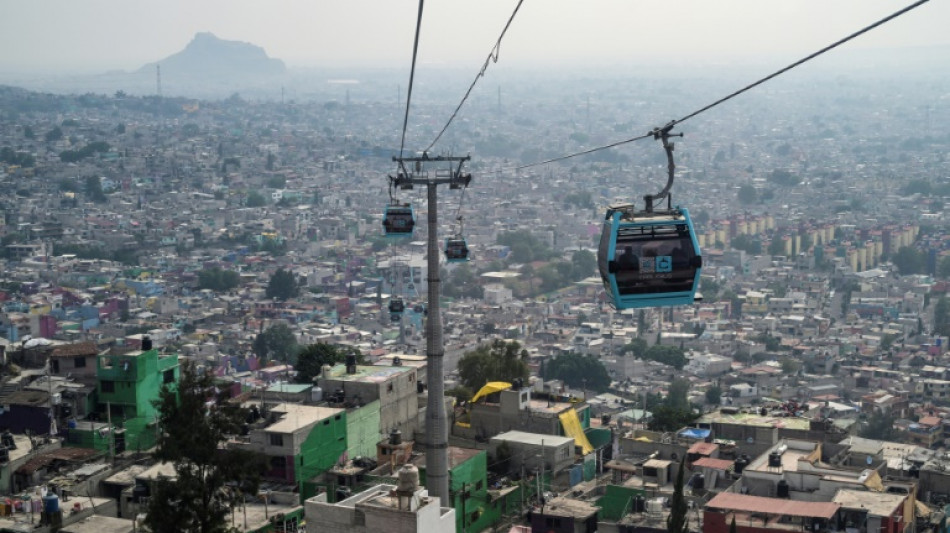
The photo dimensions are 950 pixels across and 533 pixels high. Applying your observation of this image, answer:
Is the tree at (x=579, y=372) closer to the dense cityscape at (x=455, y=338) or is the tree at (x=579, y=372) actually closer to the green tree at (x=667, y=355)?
the dense cityscape at (x=455, y=338)

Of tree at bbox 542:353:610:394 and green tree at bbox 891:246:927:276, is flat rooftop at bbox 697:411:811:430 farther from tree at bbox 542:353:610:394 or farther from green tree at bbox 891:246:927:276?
green tree at bbox 891:246:927:276

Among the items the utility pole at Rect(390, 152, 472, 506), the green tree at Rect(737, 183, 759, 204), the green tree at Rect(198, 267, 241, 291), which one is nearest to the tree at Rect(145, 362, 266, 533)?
the utility pole at Rect(390, 152, 472, 506)

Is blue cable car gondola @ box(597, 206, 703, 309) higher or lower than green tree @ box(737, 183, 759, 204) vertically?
higher

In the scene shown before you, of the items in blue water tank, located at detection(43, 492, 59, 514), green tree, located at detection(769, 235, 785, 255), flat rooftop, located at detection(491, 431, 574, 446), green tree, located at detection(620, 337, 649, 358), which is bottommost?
green tree, located at detection(620, 337, 649, 358)

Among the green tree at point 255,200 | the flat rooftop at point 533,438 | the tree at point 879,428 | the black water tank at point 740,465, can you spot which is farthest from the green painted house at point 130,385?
the green tree at point 255,200

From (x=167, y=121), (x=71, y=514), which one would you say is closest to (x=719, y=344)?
(x=71, y=514)

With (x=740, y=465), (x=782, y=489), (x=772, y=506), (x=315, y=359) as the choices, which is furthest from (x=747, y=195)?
(x=772, y=506)

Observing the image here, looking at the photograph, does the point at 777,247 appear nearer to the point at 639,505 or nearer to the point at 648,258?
the point at 639,505

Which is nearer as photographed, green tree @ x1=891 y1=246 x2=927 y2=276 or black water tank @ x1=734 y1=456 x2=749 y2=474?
black water tank @ x1=734 y1=456 x2=749 y2=474
